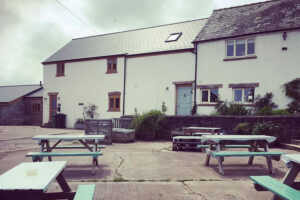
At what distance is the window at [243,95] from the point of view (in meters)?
13.1

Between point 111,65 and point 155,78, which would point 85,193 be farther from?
point 111,65

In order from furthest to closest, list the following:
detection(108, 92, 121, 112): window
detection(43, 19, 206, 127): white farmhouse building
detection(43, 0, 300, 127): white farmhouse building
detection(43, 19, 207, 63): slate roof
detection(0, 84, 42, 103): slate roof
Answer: detection(0, 84, 42, 103): slate roof < detection(108, 92, 121, 112): window < detection(43, 19, 207, 63): slate roof < detection(43, 19, 206, 127): white farmhouse building < detection(43, 0, 300, 127): white farmhouse building

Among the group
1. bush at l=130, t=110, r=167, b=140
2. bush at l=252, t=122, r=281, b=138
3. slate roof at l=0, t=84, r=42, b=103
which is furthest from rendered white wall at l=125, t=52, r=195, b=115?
slate roof at l=0, t=84, r=42, b=103

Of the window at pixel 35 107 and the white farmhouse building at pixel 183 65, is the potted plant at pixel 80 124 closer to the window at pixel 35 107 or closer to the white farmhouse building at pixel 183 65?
the white farmhouse building at pixel 183 65

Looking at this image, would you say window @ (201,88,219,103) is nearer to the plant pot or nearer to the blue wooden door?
the blue wooden door

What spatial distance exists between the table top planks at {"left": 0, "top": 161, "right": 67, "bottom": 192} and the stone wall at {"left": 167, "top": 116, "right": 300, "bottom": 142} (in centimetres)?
885

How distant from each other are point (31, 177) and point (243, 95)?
42.0 ft

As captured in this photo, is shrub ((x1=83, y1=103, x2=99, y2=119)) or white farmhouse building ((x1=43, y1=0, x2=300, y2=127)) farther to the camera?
shrub ((x1=83, y1=103, x2=99, y2=119))

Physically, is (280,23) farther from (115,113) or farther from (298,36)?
(115,113)

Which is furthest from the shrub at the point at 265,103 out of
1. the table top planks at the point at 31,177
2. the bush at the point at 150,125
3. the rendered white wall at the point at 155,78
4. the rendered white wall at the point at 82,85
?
the table top planks at the point at 31,177

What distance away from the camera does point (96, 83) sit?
19.0 m

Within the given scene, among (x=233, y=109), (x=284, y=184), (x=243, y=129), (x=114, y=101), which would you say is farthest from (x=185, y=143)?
(x=114, y=101)

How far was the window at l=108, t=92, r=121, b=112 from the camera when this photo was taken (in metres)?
17.9

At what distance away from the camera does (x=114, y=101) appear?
59.4ft
